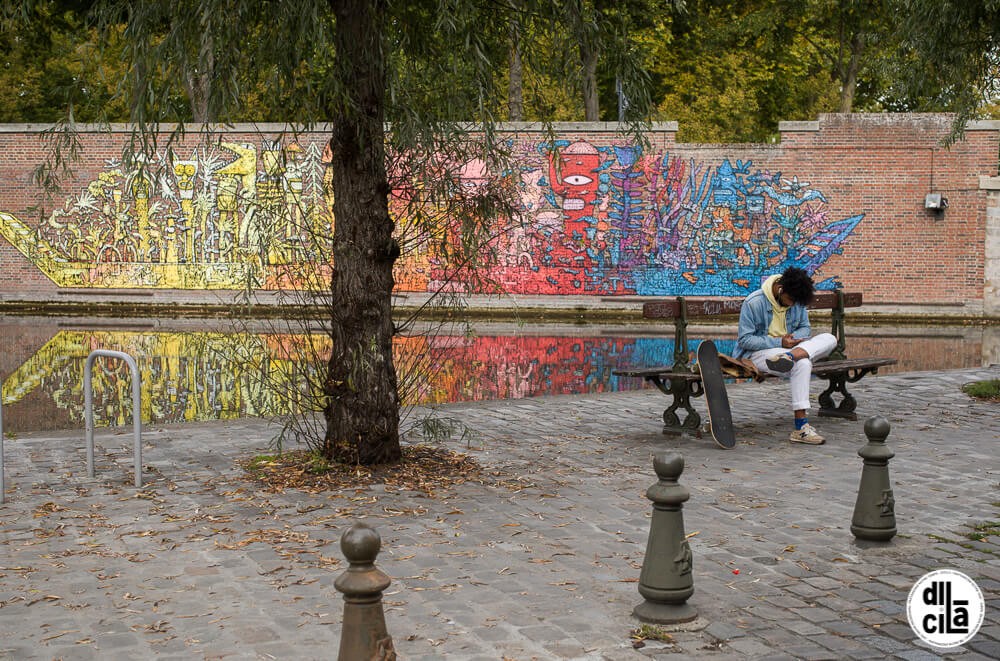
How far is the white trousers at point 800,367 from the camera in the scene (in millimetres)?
9328

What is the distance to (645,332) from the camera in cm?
2181

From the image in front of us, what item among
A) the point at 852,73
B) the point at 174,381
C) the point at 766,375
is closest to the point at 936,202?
the point at 852,73

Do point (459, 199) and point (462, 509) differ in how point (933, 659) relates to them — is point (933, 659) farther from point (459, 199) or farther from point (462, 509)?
point (459, 199)

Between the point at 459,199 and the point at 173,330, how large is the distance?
48.1ft

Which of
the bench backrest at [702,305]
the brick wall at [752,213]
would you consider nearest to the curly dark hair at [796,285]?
the bench backrest at [702,305]

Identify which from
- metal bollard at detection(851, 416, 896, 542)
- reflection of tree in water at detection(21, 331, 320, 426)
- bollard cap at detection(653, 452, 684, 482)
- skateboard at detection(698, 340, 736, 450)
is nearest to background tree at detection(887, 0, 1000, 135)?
skateboard at detection(698, 340, 736, 450)

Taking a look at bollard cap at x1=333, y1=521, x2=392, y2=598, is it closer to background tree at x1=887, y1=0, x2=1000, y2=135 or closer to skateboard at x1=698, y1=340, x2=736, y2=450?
Result: skateboard at x1=698, y1=340, x2=736, y2=450

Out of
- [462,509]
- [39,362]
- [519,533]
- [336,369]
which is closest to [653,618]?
[519,533]

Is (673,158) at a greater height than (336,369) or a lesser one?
greater

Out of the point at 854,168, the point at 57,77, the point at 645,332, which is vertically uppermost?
the point at 57,77

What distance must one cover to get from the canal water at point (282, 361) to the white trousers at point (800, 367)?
273 cm

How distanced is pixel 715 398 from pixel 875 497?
293 cm

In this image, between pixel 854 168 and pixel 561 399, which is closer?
pixel 561 399
